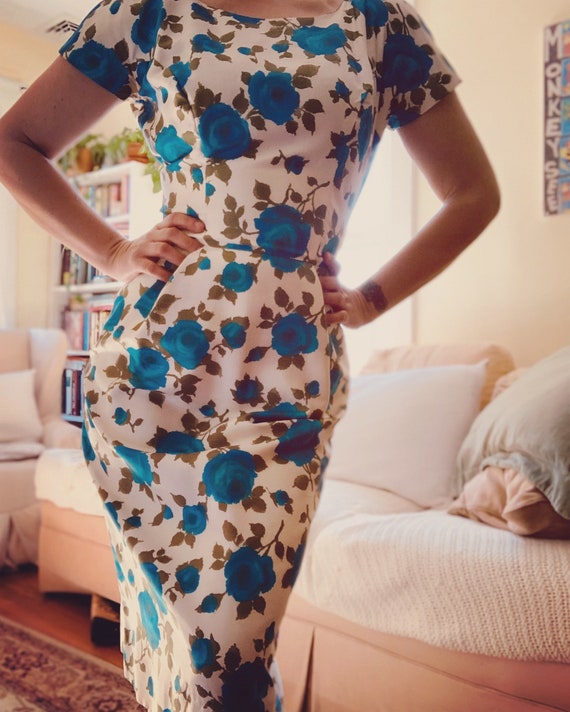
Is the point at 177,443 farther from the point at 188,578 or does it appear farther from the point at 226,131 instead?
the point at 226,131

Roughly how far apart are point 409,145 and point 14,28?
46cm

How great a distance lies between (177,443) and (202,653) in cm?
18

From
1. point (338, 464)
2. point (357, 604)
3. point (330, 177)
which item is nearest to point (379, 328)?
point (338, 464)

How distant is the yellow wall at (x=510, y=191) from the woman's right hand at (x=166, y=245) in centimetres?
150

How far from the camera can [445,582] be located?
1029mm

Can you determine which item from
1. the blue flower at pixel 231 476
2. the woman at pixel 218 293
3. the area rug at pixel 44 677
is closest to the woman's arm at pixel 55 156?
the woman at pixel 218 293

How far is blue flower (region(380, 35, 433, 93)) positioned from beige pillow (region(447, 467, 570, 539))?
27.1 inches

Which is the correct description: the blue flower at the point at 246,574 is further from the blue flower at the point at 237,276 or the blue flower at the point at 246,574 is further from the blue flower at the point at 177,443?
the blue flower at the point at 237,276

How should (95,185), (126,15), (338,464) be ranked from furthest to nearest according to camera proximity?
(338,464), (95,185), (126,15)

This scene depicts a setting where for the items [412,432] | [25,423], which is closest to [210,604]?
[25,423]

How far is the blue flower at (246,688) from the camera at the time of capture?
0.53m

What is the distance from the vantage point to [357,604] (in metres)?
1.12

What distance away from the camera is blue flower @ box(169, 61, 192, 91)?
60 centimetres

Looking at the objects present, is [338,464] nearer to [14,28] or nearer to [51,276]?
[51,276]
